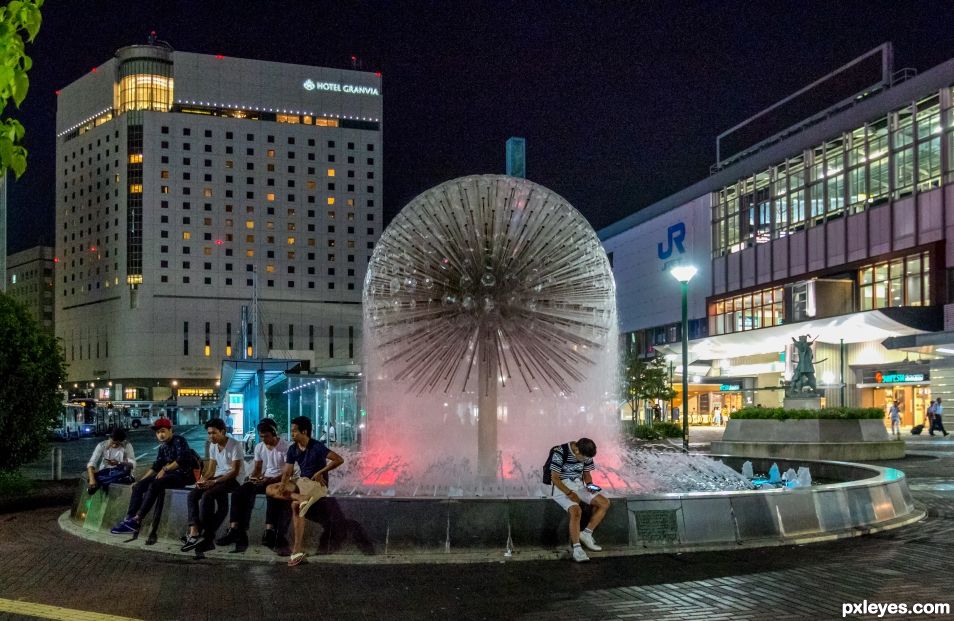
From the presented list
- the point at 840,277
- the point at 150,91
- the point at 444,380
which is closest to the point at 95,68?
the point at 150,91

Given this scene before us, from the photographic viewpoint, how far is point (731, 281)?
58.0 metres

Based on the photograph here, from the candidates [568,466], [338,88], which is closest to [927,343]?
[568,466]

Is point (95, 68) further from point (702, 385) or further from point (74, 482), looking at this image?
point (74, 482)

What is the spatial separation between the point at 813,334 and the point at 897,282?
4.69 meters

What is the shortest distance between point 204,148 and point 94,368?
112ft

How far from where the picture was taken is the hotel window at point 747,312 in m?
52.8

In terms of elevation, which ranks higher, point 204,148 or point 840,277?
point 204,148

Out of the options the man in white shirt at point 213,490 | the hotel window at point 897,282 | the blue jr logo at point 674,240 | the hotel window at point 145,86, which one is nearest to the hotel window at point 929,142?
the hotel window at point 897,282

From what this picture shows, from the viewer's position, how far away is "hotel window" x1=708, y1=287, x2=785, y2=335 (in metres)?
52.8

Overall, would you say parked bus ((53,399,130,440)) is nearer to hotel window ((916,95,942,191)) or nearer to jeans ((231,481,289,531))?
jeans ((231,481,289,531))

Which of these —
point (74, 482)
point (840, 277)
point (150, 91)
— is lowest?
point (74, 482)

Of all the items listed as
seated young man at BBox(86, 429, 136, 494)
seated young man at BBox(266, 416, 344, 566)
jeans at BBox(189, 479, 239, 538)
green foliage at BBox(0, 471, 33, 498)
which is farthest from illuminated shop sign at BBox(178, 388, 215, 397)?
seated young man at BBox(266, 416, 344, 566)

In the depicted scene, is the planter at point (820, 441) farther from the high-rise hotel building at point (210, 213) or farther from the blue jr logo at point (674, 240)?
the high-rise hotel building at point (210, 213)

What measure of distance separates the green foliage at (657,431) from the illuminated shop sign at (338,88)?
106m
